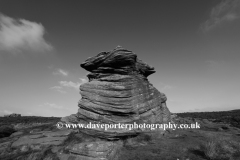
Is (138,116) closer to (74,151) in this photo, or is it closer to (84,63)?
(74,151)

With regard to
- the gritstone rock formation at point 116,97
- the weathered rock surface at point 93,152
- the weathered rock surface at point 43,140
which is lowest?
the weathered rock surface at point 93,152

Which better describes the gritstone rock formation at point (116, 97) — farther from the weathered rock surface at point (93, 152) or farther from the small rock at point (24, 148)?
the small rock at point (24, 148)

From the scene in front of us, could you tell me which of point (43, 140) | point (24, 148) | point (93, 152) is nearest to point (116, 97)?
point (93, 152)

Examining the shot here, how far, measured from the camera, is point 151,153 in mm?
12375

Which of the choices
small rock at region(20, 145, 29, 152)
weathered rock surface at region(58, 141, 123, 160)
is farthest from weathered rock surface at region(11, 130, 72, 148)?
weathered rock surface at region(58, 141, 123, 160)

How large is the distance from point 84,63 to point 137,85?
9522mm

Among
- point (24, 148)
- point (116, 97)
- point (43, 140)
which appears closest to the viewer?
point (24, 148)

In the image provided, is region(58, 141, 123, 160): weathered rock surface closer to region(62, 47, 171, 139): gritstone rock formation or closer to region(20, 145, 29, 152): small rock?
region(62, 47, 171, 139): gritstone rock formation

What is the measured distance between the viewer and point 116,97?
17875 mm

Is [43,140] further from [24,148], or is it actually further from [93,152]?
[93,152]

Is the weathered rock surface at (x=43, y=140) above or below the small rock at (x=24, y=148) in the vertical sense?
above

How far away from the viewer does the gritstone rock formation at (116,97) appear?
16969mm

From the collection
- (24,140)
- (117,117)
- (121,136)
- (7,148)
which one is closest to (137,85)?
(117,117)

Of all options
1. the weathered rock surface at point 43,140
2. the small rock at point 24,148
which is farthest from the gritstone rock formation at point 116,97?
the small rock at point 24,148
